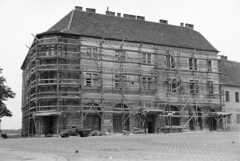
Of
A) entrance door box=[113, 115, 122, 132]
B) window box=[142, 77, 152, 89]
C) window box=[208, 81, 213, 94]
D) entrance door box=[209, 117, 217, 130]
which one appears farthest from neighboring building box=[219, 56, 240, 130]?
entrance door box=[113, 115, 122, 132]

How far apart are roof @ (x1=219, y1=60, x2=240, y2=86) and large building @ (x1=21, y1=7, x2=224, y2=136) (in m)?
5.14

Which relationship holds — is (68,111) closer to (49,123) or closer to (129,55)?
(49,123)

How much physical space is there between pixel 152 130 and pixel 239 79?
767 inches

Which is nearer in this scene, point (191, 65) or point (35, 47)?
point (35, 47)

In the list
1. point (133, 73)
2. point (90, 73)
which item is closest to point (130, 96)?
point (133, 73)

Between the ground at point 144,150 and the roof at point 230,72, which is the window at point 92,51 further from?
the roof at point 230,72

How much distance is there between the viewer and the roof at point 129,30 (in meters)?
43.3

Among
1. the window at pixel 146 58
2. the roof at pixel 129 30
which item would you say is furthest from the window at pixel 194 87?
the window at pixel 146 58

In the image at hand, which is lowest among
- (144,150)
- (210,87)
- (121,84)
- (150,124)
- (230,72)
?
(144,150)

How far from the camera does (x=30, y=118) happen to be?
4444 centimetres

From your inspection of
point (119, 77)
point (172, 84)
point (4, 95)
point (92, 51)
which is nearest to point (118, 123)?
point (119, 77)

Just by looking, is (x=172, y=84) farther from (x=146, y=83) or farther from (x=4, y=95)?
(x=4, y=95)

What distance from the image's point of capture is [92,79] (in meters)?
41.4

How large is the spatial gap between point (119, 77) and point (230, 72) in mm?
22136
